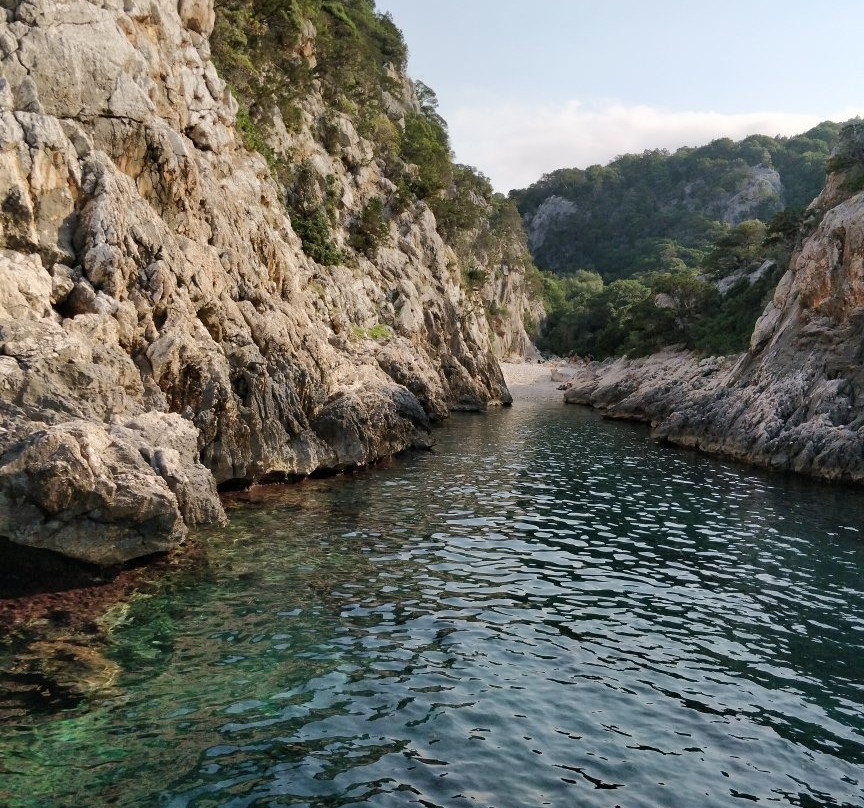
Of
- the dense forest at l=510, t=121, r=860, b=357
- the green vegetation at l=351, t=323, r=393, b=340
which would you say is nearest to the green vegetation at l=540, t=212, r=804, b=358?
the dense forest at l=510, t=121, r=860, b=357

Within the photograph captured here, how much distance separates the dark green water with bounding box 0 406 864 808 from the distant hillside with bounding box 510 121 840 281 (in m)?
137

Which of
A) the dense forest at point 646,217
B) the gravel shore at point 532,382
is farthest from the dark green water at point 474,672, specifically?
the dense forest at point 646,217

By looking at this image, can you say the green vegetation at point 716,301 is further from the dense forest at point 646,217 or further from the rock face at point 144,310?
the rock face at point 144,310

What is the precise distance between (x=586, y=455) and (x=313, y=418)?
1376cm

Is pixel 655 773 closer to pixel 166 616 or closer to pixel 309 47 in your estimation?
pixel 166 616

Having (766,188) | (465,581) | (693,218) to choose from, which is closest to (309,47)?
(465,581)

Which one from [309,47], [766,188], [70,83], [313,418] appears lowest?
[313,418]

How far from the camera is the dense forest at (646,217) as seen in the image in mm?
114188

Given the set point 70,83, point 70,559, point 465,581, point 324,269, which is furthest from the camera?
point 324,269

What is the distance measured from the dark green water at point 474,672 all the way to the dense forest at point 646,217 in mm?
62227

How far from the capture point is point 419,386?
138ft

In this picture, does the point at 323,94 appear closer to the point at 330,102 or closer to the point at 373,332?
the point at 330,102

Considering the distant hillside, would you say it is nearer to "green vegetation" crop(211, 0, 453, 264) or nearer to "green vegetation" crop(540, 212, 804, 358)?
"green vegetation" crop(540, 212, 804, 358)

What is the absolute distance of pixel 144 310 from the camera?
65.7 ft
